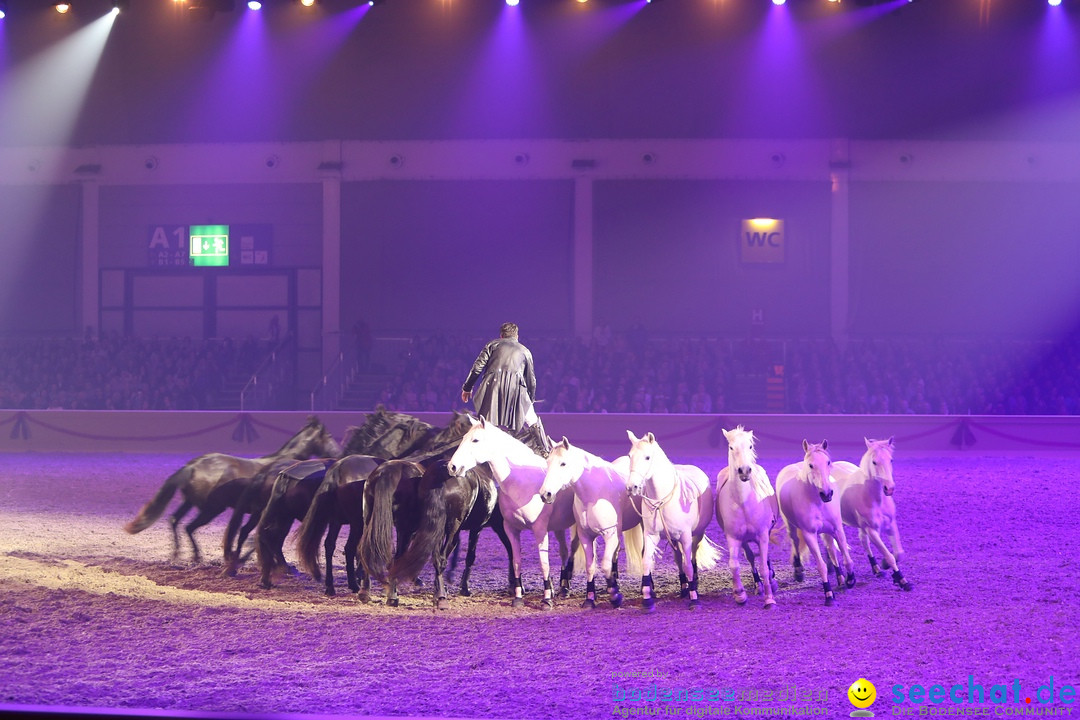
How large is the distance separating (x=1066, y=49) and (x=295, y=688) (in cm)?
2437

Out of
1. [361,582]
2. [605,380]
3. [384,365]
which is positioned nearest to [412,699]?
[361,582]

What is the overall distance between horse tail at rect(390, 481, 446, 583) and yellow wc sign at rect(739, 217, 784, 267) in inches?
718

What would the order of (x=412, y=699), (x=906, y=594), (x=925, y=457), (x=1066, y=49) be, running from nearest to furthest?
(x=412, y=699), (x=906, y=594), (x=925, y=457), (x=1066, y=49)

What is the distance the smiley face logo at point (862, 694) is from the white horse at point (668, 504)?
2.10 m

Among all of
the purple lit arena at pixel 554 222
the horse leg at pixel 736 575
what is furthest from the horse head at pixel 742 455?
the purple lit arena at pixel 554 222

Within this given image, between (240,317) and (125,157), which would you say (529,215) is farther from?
(125,157)

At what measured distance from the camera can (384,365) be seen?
23609mm

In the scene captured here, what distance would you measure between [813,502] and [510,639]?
2.52m

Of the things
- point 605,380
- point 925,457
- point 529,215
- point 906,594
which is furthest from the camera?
point 529,215

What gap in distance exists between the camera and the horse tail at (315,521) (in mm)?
7672

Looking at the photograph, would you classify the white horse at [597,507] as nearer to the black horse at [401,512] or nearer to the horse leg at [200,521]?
the black horse at [401,512]

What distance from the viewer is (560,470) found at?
6.77m

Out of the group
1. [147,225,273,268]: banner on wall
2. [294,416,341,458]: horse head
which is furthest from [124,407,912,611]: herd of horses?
[147,225,273,268]: banner on wall

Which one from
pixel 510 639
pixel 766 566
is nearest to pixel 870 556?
pixel 766 566
